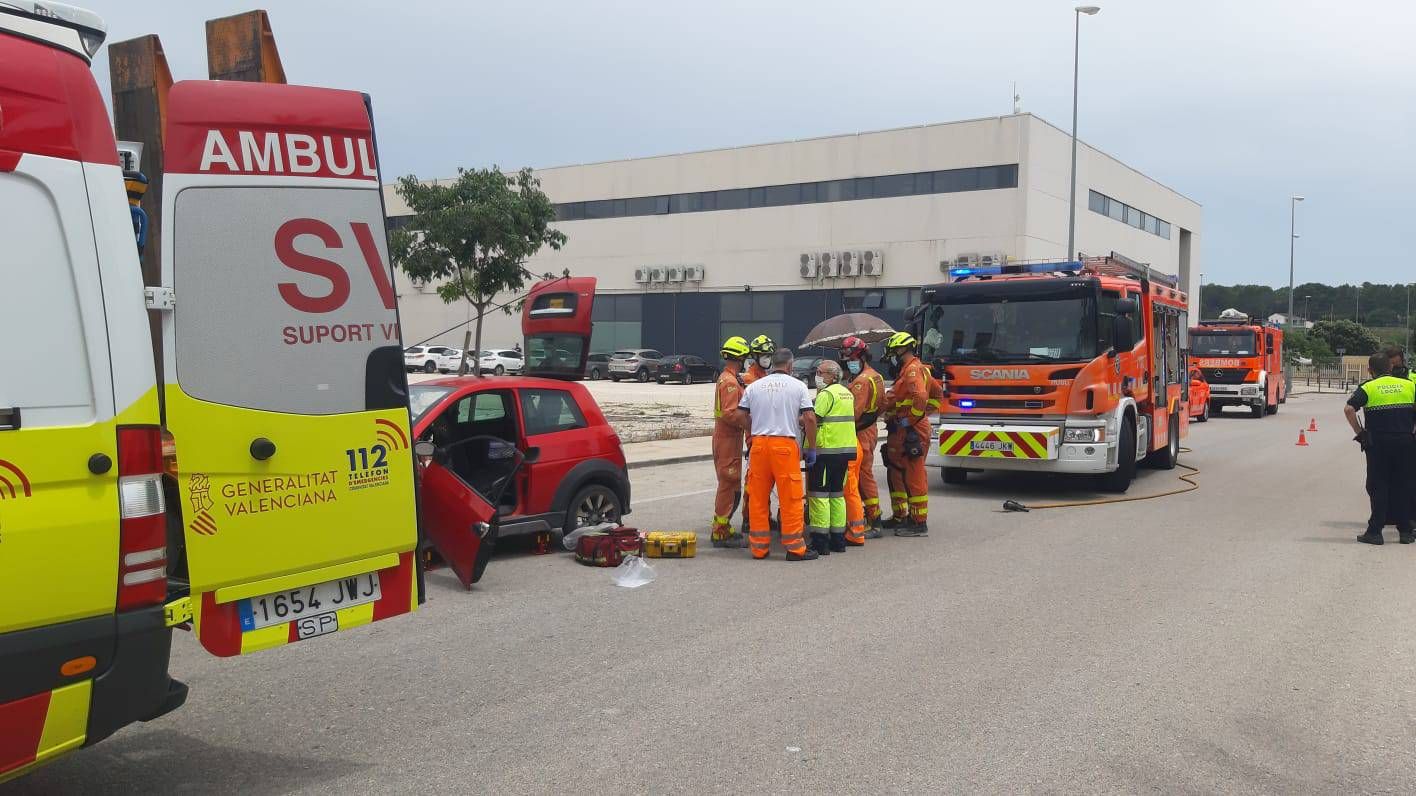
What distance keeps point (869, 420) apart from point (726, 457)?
154 cm

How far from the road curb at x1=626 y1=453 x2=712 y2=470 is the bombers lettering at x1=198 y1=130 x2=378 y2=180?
11542 mm

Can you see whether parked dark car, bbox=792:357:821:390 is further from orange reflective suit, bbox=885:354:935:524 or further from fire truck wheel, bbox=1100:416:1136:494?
orange reflective suit, bbox=885:354:935:524

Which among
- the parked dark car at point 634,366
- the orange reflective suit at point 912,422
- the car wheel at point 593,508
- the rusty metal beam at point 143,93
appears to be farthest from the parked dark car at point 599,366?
the rusty metal beam at point 143,93

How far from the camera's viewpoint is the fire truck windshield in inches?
480

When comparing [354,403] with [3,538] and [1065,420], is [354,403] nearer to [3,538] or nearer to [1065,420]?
[3,538]

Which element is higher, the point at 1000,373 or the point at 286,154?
the point at 286,154

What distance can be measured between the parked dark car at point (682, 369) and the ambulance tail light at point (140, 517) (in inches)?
1625

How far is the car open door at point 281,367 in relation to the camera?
12.6 ft

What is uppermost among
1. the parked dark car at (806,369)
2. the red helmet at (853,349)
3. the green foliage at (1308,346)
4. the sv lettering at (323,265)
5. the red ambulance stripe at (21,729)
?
the sv lettering at (323,265)

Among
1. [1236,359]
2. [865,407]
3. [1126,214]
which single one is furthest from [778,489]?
[1126,214]

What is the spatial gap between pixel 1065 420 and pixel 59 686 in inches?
426

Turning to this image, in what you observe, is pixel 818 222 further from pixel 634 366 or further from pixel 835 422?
pixel 835 422

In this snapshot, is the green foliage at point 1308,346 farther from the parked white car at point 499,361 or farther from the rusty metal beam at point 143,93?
the rusty metal beam at point 143,93

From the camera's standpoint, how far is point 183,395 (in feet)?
12.4
